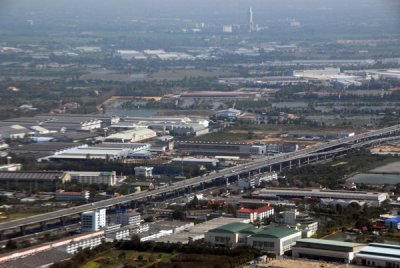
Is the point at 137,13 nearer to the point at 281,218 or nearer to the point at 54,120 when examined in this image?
the point at 54,120

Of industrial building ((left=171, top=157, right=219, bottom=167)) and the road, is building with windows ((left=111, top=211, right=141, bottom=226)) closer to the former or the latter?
the road

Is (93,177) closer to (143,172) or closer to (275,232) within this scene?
(143,172)

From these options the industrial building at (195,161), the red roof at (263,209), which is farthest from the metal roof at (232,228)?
the industrial building at (195,161)

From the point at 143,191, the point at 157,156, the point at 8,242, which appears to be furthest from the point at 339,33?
the point at 8,242

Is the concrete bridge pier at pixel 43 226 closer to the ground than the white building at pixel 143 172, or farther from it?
farther from it

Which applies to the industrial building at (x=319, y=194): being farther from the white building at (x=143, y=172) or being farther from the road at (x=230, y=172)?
the white building at (x=143, y=172)
